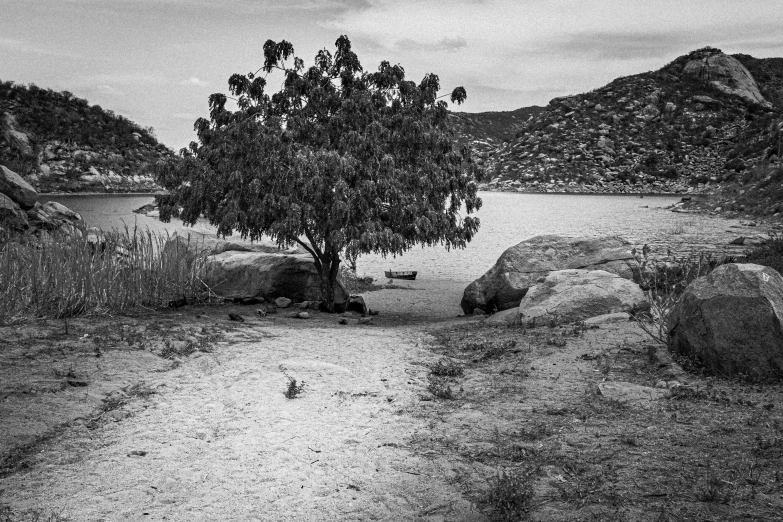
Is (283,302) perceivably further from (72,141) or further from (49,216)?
(72,141)

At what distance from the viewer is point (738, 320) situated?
816cm

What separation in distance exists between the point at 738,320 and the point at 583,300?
4826 mm

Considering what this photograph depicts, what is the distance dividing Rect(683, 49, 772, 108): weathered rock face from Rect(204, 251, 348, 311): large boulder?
14628 cm

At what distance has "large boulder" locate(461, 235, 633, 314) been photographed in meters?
17.4

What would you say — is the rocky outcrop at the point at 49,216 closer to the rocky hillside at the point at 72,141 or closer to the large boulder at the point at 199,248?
the large boulder at the point at 199,248

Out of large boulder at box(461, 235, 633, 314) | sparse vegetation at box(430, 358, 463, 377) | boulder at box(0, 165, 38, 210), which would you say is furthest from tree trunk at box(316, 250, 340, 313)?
boulder at box(0, 165, 38, 210)

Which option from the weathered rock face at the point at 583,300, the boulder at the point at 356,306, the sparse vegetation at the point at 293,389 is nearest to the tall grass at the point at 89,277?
the boulder at the point at 356,306

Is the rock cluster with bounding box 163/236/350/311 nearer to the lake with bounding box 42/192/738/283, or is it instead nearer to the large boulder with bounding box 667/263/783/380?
the lake with bounding box 42/192/738/283

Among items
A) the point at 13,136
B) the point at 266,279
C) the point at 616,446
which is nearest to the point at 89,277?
the point at 266,279

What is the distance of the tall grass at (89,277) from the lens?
1176 centimetres

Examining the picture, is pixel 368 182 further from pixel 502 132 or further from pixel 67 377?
pixel 502 132

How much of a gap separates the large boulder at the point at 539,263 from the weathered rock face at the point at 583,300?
349 cm

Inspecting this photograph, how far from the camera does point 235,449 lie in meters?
6.66

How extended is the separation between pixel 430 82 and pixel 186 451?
38.9 ft
